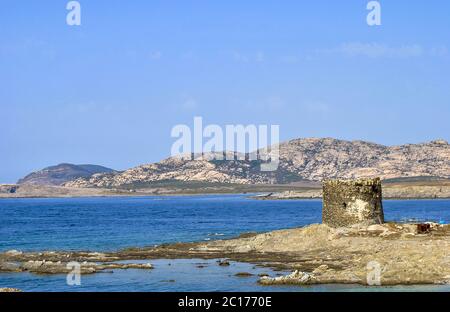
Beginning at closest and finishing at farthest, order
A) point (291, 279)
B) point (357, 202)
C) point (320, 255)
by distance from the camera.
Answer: point (291, 279) → point (320, 255) → point (357, 202)

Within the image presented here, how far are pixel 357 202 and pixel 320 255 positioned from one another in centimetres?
666

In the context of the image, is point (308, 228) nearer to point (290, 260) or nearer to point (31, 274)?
point (290, 260)

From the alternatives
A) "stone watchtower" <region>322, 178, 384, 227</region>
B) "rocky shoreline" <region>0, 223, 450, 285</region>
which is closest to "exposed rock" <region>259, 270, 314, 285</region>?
"rocky shoreline" <region>0, 223, 450, 285</region>

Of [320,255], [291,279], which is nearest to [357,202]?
[320,255]

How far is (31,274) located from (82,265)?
3.04 meters

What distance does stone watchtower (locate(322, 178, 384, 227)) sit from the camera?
47.8 meters

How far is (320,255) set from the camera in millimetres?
42844

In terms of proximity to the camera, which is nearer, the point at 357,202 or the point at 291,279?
the point at 291,279

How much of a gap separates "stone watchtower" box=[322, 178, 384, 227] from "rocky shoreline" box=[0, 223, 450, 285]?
1011 mm

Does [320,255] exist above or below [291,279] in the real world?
below

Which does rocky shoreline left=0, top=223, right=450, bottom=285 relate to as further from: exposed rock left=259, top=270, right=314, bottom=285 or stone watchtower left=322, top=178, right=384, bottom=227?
stone watchtower left=322, top=178, right=384, bottom=227

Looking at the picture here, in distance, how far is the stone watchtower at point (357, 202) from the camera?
4775 cm

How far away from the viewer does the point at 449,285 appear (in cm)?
3011

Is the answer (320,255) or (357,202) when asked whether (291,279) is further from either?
(357,202)
